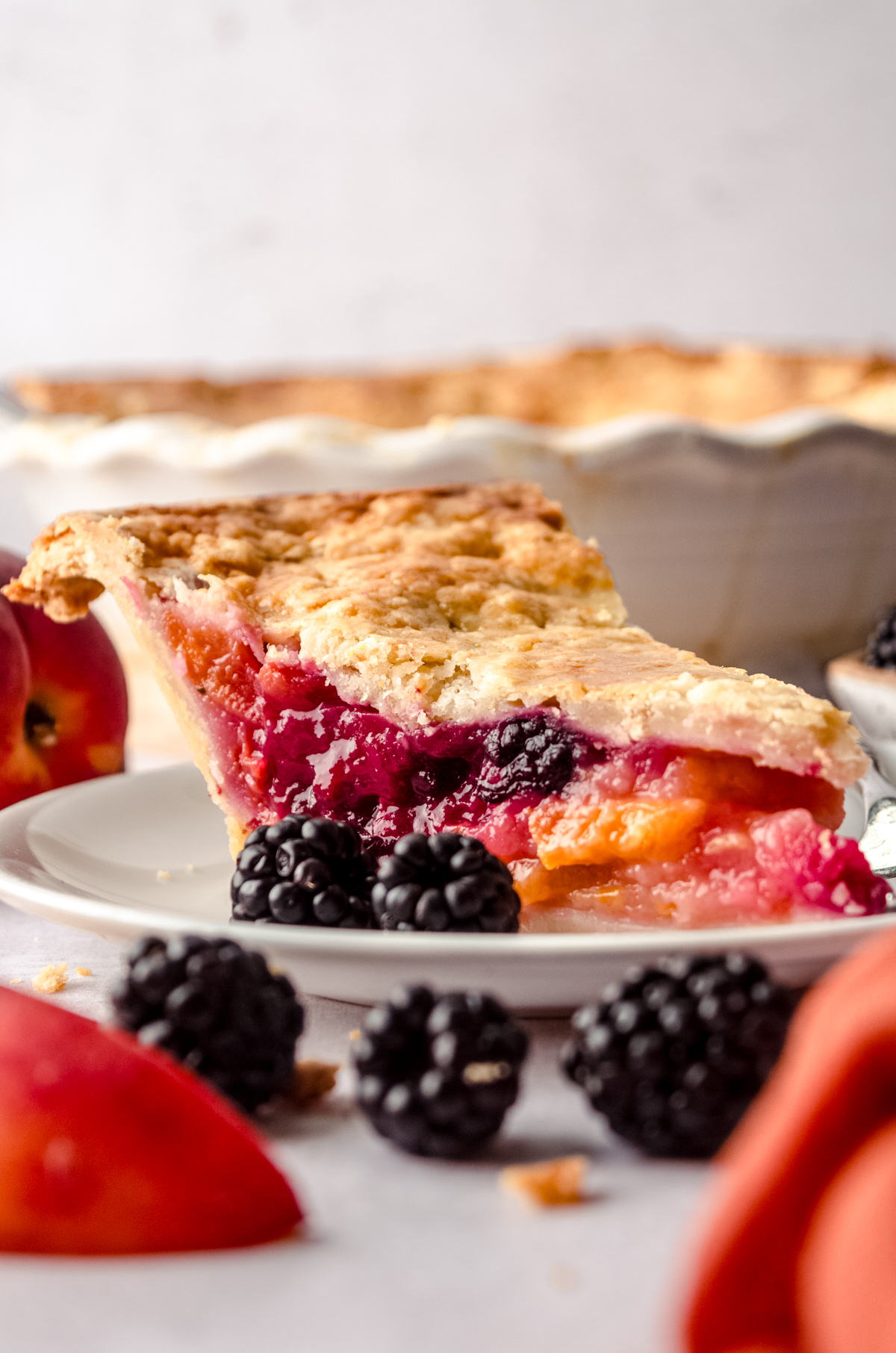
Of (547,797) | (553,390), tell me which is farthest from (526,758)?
(553,390)

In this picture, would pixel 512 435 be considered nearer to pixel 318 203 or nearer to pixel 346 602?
pixel 346 602

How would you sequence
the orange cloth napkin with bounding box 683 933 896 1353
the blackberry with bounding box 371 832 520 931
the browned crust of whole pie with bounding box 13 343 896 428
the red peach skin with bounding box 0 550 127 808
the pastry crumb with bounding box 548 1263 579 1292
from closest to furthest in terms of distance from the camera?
the orange cloth napkin with bounding box 683 933 896 1353 → the pastry crumb with bounding box 548 1263 579 1292 → the blackberry with bounding box 371 832 520 931 → the red peach skin with bounding box 0 550 127 808 → the browned crust of whole pie with bounding box 13 343 896 428

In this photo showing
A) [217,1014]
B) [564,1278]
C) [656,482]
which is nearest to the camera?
[564,1278]

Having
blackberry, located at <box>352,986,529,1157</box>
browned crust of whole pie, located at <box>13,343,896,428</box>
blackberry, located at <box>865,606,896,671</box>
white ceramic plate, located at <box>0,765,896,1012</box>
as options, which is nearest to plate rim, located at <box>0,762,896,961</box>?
white ceramic plate, located at <box>0,765,896,1012</box>

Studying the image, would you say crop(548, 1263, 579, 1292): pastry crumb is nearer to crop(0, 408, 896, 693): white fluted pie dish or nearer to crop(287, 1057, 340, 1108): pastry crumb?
crop(287, 1057, 340, 1108): pastry crumb

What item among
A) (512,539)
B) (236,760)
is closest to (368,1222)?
(236,760)

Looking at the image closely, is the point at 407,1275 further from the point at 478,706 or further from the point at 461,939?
the point at 478,706
